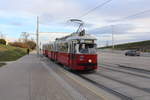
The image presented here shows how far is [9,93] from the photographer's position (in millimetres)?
8250

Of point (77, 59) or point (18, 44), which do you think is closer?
point (77, 59)

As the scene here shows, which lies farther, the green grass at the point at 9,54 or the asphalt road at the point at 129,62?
the green grass at the point at 9,54

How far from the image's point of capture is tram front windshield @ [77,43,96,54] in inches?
604

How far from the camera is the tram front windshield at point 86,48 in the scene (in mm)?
15330

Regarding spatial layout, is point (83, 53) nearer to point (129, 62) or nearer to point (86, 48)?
point (86, 48)

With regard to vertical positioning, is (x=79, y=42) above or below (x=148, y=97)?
above

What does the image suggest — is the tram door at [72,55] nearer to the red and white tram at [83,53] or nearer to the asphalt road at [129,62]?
the red and white tram at [83,53]

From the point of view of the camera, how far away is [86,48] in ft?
51.2

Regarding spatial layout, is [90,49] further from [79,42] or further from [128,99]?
[128,99]

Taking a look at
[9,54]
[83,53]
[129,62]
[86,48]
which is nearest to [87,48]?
[86,48]

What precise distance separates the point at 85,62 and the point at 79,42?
160 centimetres

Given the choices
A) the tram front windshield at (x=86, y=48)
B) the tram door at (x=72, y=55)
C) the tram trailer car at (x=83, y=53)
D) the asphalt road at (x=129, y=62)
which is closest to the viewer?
the tram trailer car at (x=83, y=53)

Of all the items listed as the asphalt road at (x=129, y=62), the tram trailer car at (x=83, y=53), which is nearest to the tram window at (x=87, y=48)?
the tram trailer car at (x=83, y=53)

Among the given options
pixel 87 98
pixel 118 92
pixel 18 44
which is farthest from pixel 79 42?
pixel 18 44
